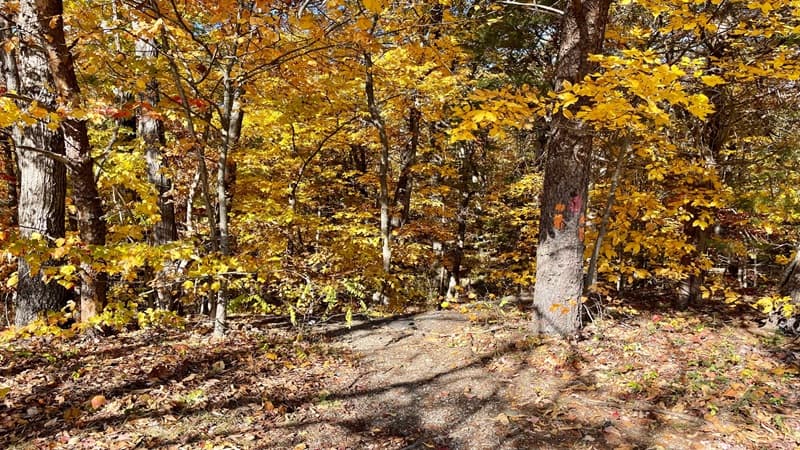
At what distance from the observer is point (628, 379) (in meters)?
4.52

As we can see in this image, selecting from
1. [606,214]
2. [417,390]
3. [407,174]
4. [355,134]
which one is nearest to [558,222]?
[606,214]

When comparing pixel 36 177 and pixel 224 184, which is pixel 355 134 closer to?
pixel 224 184

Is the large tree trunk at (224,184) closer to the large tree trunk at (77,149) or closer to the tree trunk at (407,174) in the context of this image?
the large tree trunk at (77,149)

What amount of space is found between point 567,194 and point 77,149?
5.64 meters

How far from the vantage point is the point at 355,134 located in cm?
1057

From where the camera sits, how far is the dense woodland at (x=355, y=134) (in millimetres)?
4482

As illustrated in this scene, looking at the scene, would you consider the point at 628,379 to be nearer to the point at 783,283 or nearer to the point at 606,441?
the point at 606,441

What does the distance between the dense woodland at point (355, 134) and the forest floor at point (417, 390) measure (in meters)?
0.57

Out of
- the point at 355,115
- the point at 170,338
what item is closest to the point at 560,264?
the point at 170,338

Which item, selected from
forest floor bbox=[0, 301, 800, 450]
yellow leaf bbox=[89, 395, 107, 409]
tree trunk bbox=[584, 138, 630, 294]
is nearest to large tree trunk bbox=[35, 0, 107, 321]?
forest floor bbox=[0, 301, 800, 450]

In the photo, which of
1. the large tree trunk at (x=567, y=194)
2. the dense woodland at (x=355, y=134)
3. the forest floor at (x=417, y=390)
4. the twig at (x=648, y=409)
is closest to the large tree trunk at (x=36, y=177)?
the dense woodland at (x=355, y=134)

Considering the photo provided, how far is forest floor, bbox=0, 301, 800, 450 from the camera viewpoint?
360 centimetres

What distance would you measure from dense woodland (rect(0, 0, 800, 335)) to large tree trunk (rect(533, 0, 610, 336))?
0.02 metres

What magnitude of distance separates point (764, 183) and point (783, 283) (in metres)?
2.33
